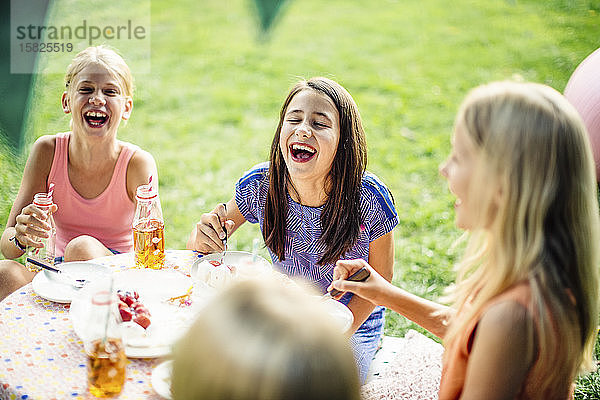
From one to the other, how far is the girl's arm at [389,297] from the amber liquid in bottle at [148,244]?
0.66 meters

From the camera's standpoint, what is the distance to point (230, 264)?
8.09ft

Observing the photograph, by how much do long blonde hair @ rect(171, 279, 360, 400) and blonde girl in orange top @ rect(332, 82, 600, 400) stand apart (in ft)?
2.21

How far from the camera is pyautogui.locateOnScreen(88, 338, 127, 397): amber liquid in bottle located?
5.84ft

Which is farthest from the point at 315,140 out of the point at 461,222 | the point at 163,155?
the point at 163,155

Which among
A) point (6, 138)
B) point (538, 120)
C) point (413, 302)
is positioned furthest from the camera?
point (6, 138)

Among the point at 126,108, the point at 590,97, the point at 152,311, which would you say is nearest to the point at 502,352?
the point at 152,311

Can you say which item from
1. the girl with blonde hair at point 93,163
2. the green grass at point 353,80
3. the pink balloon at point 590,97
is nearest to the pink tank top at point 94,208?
the girl with blonde hair at point 93,163

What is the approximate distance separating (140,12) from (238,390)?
7.42 meters

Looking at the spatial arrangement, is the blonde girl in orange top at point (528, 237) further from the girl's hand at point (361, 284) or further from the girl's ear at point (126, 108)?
the girl's ear at point (126, 108)

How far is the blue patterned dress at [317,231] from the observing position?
2766 millimetres

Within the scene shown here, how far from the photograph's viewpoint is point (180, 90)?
6.77 metres

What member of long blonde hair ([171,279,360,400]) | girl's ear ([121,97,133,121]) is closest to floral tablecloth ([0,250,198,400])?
long blonde hair ([171,279,360,400])

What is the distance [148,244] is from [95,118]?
0.87m

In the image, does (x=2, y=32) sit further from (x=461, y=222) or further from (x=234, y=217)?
(x=461, y=222)
